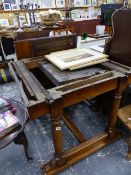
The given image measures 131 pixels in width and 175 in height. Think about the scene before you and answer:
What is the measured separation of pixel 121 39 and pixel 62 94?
28.7 inches

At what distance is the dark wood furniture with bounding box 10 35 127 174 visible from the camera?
2.89 feet

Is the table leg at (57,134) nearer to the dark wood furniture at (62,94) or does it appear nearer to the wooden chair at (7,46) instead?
the dark wood furniture at (62,94)

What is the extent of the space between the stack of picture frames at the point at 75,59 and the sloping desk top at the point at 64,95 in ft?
0.17

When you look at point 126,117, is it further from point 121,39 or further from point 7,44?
point 7,44

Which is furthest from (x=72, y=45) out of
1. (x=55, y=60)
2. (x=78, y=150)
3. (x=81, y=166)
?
(x=81, y=166)

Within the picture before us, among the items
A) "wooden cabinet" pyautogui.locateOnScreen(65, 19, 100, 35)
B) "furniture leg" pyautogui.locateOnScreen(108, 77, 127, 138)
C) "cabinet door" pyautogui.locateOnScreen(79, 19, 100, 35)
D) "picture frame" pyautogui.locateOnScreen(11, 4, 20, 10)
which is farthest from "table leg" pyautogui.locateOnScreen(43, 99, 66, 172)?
"picture frame" pyautogui.locateOnScreen(11, 4, 20, 10)

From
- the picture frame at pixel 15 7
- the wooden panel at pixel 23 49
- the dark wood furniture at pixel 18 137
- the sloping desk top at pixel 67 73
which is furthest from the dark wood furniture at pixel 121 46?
the picture frame at pixel 15 7

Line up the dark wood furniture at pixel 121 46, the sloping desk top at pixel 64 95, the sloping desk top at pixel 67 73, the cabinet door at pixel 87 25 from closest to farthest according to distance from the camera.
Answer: the sloping desk top at pixel 64 95 < the sloping desk top at pixel 67 73 < the dark wood furniture at pixel 121 46 < the cabinet door at pixel 87 25

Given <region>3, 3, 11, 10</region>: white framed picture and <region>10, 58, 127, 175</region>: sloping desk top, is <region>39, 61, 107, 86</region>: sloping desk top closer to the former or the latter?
<region>10, 58, 127, 175</region>: sloping desk top

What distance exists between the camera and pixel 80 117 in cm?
181

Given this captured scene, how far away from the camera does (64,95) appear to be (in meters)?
0.90

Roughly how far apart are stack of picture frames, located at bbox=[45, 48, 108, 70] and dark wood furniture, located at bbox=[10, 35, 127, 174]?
0.05 metres

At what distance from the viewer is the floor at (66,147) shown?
125cm

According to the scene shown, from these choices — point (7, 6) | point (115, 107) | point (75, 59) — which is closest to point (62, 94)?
point (75, 59)
